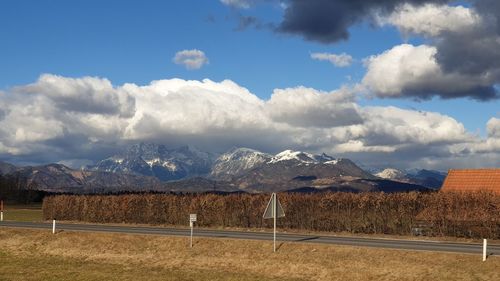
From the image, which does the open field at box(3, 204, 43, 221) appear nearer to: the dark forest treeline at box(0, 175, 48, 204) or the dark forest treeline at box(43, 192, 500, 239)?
the dark forest treeline at box(43, 192, 500, 239)

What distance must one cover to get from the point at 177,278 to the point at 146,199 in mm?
33645

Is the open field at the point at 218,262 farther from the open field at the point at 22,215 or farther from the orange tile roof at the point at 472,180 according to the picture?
the open field at the point at 22,215

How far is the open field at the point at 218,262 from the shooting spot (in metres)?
30.4

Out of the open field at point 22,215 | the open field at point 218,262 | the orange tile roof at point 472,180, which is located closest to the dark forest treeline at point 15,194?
the open field at point 22,215

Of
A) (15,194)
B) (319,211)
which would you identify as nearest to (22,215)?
(319,211)

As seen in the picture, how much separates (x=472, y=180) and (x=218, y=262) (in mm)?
29752

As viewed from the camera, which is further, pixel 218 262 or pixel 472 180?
pixel 472 180

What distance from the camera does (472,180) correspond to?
5403 cm

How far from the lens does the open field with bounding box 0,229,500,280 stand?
3036 centimetres

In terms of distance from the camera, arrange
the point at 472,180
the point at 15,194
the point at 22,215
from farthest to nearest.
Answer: the point at 15,194 → the point at 22,215 → the point at 472,180

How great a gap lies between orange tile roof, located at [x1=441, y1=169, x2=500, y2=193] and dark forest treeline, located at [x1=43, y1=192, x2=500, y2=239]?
20.0 feet

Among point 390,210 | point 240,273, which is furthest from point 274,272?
point 390,210

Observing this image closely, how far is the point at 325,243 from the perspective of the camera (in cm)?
3800

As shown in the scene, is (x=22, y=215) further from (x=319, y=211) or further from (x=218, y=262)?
(x=218, y=262)
